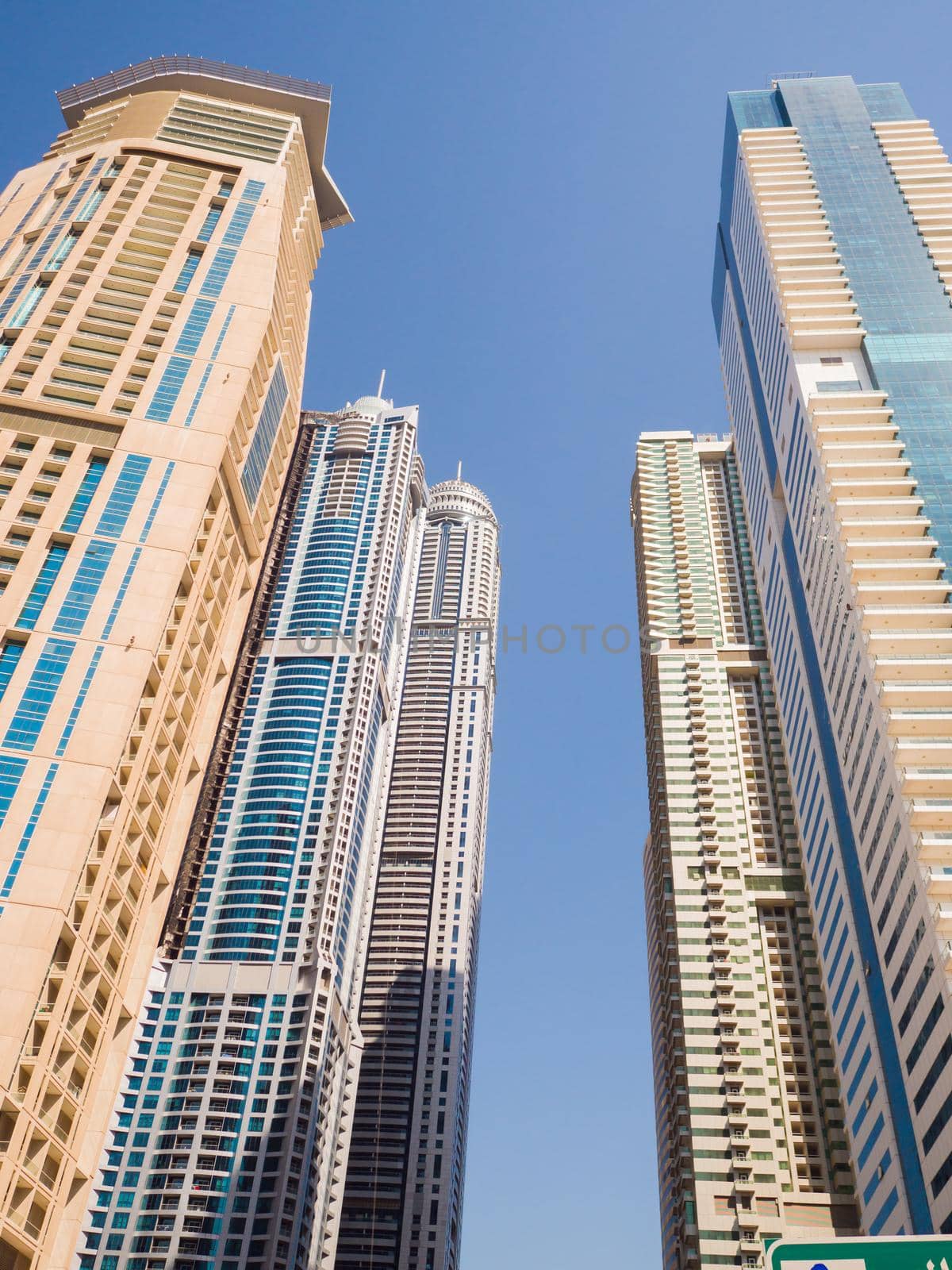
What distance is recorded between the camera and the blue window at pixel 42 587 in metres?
57.4

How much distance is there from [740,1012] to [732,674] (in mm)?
41624

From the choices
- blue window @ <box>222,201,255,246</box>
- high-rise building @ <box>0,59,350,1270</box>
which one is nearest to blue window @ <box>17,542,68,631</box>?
high-rise building @ <box>0,59,350,1270</box>

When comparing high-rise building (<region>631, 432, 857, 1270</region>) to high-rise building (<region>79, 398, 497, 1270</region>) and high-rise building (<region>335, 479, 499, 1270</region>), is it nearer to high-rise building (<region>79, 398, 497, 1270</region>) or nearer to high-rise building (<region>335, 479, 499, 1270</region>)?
high-rise building (<region>335, 479, 499, 1270</region>)

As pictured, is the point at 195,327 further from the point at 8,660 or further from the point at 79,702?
the point at 79,702

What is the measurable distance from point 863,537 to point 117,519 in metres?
52.6

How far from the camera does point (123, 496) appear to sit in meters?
63.7

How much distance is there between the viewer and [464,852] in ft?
560

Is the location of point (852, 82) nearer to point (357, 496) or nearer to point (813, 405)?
point (813, 405)

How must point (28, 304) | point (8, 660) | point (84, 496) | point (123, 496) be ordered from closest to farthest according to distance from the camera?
point (8, 660)
point (123, 496)
point (84, 496)
point (28, 304)

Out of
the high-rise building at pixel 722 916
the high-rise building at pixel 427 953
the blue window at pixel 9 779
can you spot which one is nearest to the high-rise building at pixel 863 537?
the high-rise building at pixel 722 916

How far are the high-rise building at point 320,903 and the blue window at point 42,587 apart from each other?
6085 centimetres

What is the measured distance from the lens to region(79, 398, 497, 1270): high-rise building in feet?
363

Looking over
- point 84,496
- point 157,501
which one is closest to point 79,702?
point 157,501

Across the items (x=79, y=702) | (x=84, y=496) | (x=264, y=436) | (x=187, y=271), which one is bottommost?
(x=79, y=702)
